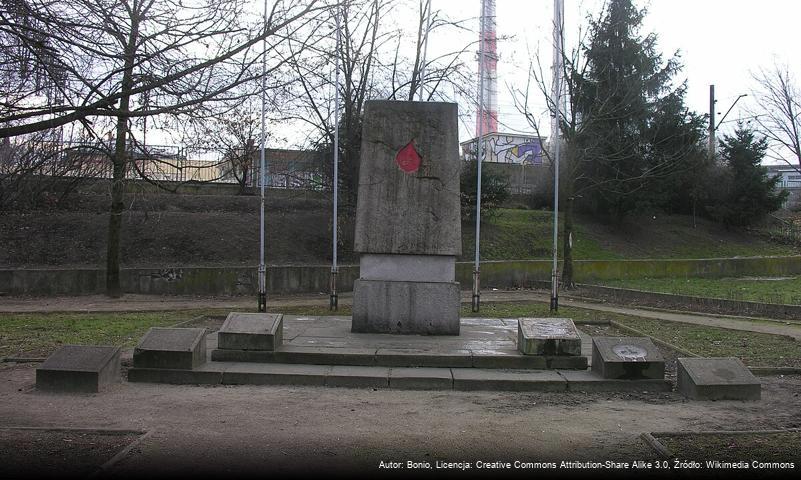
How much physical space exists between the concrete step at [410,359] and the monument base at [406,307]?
1.59 metres

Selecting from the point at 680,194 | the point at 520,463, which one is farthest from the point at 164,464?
the point at 680,194

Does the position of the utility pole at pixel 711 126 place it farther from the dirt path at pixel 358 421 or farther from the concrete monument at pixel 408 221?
the dirt path at pixel 358 421

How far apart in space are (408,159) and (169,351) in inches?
188

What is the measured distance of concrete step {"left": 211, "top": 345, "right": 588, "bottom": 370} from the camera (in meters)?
8.44

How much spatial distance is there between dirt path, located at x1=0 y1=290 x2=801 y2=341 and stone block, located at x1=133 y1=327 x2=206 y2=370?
8580 mm

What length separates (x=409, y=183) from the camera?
10617mm

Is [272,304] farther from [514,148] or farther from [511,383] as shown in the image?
[514,148]

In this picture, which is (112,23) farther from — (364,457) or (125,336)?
(125,336)

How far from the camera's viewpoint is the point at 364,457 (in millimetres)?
5215

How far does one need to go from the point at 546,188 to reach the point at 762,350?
24.0m

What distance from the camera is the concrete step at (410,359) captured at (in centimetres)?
844

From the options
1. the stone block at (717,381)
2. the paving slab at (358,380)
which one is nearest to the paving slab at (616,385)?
the stone block at (717,381)

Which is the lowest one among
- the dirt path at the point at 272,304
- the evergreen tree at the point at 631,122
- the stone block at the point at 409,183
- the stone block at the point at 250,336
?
the dirt path at the point at 272,304

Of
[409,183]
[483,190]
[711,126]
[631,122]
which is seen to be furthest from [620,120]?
[409,183]
